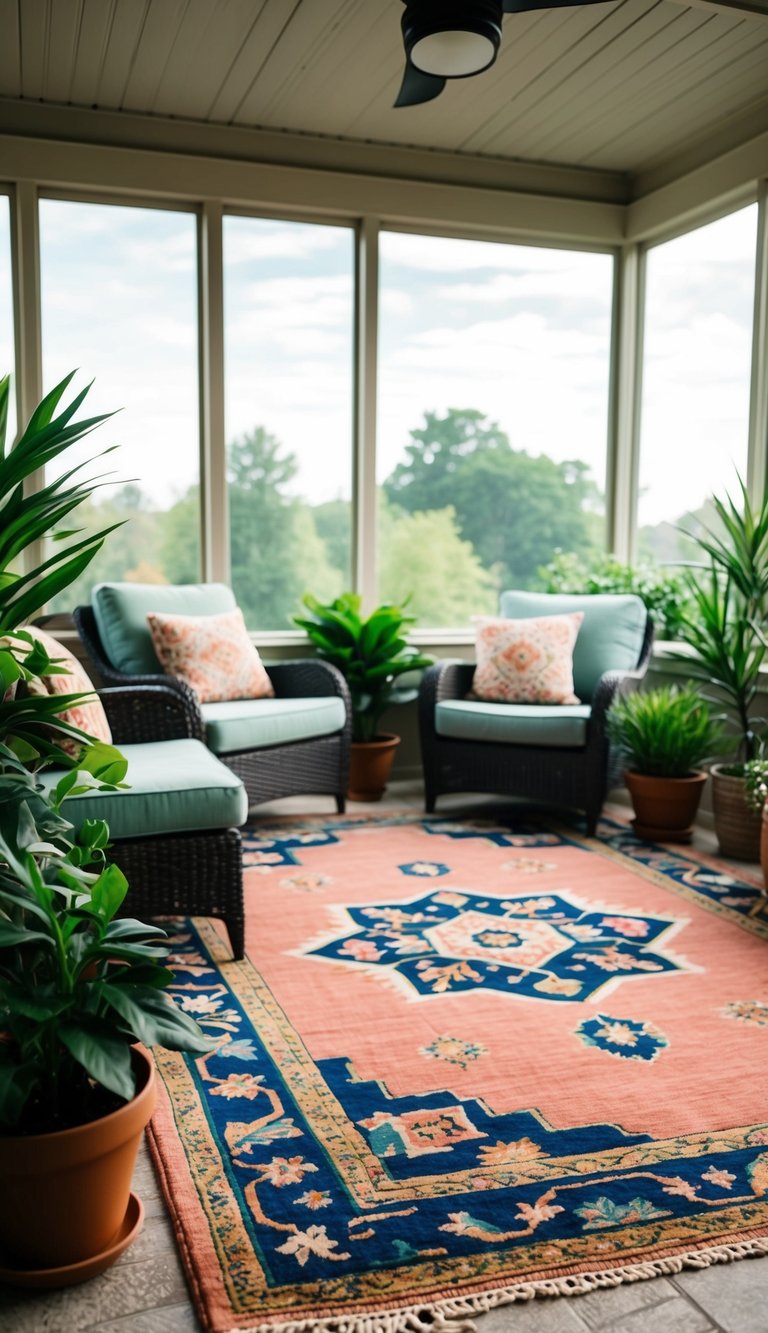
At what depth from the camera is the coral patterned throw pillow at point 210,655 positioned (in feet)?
13.5

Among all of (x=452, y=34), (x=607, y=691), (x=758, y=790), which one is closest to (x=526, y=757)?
(x=607, y=691)

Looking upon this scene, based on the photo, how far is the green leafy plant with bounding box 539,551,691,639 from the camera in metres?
4.71

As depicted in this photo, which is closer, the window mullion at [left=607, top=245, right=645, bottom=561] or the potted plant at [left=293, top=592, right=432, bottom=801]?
the potted plant at [left=293, top=592, right=432, bottom=801]

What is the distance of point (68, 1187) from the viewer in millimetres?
1489

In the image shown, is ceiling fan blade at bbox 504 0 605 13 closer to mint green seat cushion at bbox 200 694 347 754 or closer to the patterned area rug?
mint green seat cushion at bbox 200 694 347 754

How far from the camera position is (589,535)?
5.39 metres

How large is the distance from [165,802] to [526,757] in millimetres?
1909

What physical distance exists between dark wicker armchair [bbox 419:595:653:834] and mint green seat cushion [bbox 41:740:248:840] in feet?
5.49

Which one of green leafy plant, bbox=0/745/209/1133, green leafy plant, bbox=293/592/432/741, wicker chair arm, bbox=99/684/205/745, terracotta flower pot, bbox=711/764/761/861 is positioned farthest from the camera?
green leafy plant, bbox=293/592/432/741

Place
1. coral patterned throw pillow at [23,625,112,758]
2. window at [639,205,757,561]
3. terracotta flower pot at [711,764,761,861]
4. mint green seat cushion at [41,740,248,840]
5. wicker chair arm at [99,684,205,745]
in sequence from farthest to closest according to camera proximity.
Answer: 1. window at [639,205,757,561]
2. terracotta flower pot at [711,764,761,861]
3. wicker chair arm at [99,684,205,745]
4. coral patterned throw pillow at [23,625,112,758]
5. mint green seat cushion at [41,740,248,840]

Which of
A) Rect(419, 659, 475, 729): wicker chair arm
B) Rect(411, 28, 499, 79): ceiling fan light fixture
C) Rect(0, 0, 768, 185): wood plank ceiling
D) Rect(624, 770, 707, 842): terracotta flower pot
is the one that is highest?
Rect(0, 0, 768, 185): wood plank ceiling

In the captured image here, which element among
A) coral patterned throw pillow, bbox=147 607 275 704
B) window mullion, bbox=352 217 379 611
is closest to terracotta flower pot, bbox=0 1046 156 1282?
coral patterned throw pillow, bbox=147 607 275 704

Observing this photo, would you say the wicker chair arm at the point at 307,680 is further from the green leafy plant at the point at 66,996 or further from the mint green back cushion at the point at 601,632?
the green leafy plant at the point at 66,996

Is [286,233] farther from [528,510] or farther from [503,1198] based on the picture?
[503,1198]
